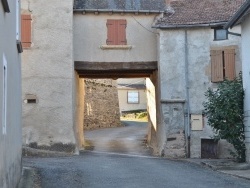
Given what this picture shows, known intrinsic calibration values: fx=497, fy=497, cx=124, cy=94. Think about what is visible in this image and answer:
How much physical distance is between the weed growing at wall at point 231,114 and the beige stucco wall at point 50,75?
292 inches

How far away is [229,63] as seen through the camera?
23.8 meters

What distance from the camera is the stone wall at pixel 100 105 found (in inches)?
1569

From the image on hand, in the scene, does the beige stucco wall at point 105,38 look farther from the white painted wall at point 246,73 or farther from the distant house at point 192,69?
the white painted wall at point 246,73

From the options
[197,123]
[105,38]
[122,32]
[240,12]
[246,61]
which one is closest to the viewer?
[240,12]

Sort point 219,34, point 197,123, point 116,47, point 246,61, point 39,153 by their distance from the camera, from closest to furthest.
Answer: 1. point 246,61
2. point 39,153
3. point 197,123
4. point 219,34
5. point 116,47

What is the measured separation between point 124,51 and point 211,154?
6680mm

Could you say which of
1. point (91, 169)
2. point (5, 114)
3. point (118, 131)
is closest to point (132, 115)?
point (118, 131)

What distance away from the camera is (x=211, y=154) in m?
24.1

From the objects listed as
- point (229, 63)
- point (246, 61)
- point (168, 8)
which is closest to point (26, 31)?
point (168, 8)

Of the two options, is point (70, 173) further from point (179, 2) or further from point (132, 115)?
point (132, 115)

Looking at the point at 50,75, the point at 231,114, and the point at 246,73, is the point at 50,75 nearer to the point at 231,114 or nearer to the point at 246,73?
the point at 231,114

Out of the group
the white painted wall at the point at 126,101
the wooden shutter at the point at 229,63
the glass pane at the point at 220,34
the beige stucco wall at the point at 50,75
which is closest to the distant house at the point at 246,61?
the wooden shutter at the point at 229,63

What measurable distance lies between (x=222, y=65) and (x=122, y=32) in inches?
208

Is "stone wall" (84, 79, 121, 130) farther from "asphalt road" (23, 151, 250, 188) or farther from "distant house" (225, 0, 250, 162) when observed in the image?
"distant house" (225, 0, 250, 162)
